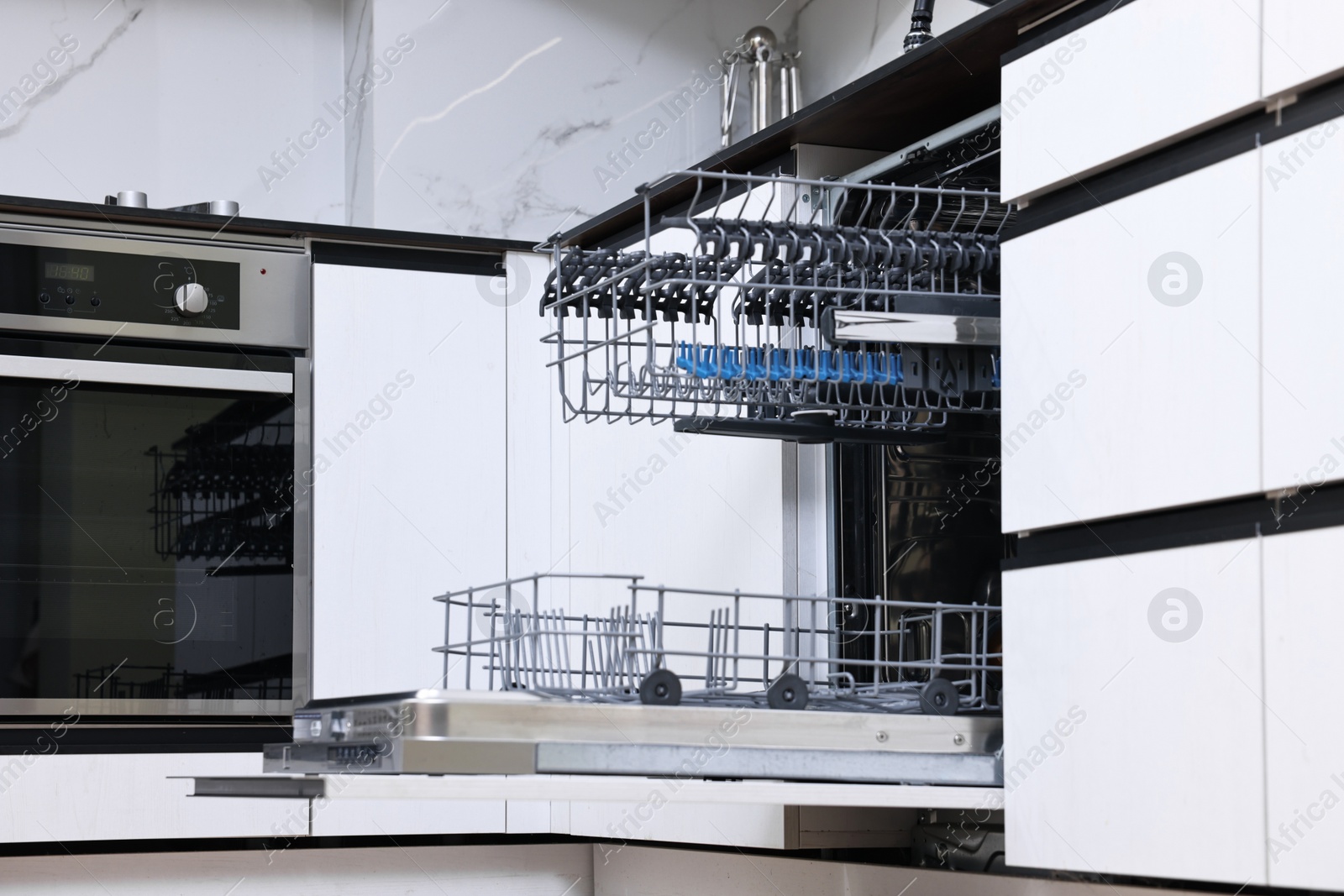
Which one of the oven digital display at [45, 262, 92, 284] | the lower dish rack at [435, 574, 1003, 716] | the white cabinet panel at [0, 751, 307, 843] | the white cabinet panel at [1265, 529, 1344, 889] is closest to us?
the white cabinet panel at [1265, 529, 1344, 889]

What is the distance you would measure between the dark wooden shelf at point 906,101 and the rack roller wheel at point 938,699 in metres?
0.46

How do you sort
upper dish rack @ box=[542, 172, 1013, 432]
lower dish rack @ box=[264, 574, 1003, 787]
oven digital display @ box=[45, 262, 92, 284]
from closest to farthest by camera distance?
lower dish rack @ box=[264, 574, 1003, 787]
upper dish rack @ box=[542, 172, 1013, 432]
oven digital display @ box=[45, 262, 92, 284]

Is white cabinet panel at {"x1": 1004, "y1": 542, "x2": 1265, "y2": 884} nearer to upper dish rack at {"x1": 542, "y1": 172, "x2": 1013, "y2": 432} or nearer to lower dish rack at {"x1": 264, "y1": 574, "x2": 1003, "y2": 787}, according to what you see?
lower dish rack at {"x1": 264, "y1": 574, "x2": 1003, "y2": 787}

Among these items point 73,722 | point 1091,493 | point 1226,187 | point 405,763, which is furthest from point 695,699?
point 73,722

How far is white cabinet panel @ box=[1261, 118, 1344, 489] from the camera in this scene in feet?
3.34

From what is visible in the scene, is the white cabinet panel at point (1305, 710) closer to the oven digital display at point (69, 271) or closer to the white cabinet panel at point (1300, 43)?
the white cabinet panel at point (1300, 43)

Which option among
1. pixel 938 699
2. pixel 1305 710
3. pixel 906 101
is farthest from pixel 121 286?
pixel 1305 710

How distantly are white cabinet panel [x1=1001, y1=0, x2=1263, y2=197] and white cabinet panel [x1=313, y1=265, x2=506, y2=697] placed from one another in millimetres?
1142

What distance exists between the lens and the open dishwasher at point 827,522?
1.14 m

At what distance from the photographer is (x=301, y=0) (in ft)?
9.38

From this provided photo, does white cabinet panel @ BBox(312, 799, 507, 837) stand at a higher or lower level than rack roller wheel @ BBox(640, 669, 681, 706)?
lower

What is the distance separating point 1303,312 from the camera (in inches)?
40.9

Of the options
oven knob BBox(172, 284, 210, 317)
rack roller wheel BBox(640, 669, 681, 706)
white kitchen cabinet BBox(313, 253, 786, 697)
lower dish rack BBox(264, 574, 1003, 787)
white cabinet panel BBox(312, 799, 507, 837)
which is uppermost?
oven knob BBox(172, 284, 210, 317)

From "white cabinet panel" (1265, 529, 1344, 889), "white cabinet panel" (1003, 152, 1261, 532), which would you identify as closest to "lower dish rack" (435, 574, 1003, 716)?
"white cabinet panel" (1003, 152, 1261, 532)
